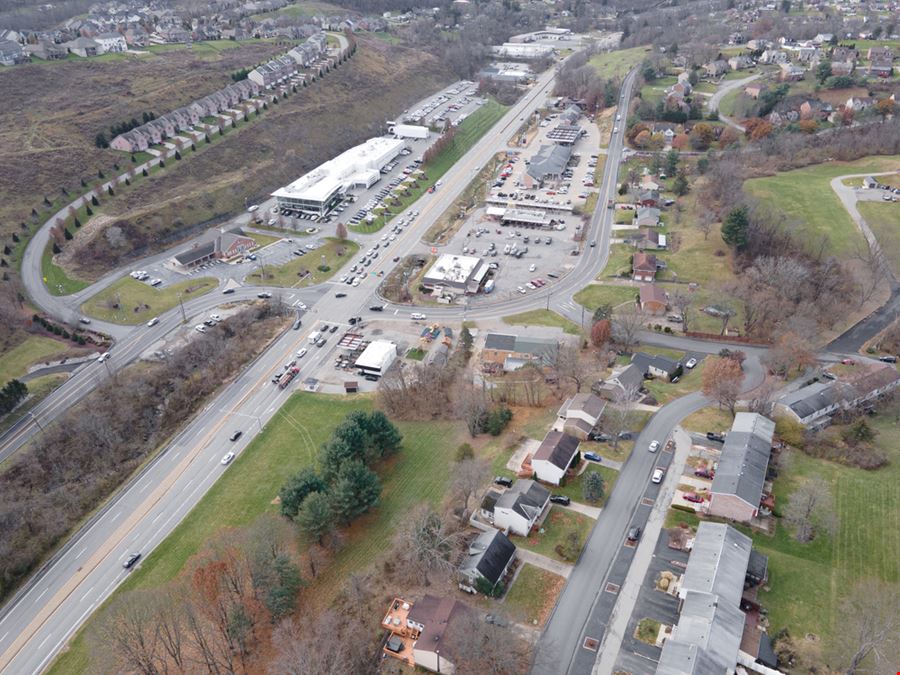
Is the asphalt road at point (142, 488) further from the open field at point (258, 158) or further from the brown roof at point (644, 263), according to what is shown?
the open field at point (258, 158)

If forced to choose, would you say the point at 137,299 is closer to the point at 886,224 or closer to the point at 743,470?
the point at 743,470

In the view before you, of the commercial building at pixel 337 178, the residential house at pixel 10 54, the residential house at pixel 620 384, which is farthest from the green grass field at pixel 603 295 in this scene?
the residential house at pixel 10 54

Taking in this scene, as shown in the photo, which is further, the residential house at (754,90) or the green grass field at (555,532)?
the residential house at (754,90)

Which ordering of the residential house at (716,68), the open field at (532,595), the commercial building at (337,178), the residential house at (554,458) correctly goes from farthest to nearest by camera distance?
the residential house at (716,68) < the commercial building at (337,178) < the residential house at (554,458) < the open field at (532,595)

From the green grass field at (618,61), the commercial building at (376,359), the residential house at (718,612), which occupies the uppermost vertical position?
the residential house at (718,612)

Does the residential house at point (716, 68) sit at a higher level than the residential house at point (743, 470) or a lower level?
lower

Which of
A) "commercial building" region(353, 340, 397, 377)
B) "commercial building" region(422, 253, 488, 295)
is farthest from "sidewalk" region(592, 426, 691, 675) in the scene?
"commercial building" region(422, 253, 488, 295)

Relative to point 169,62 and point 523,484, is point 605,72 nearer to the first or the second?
point 169,62

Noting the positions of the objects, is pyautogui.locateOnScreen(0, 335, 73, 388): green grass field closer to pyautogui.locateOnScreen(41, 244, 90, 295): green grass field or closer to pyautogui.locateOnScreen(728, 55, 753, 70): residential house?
pyautogui.locateOnScreen(41, 244, 90, 295): green grass field
